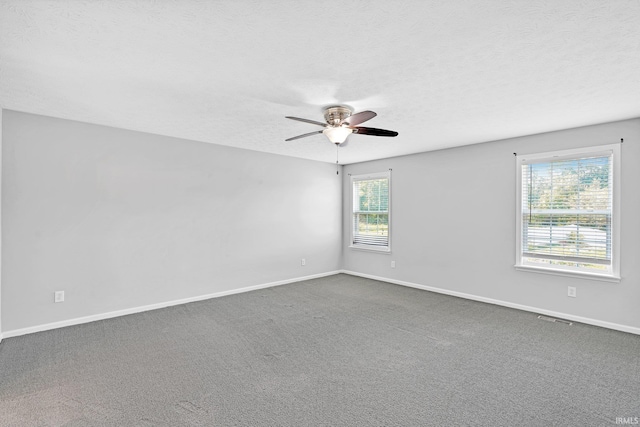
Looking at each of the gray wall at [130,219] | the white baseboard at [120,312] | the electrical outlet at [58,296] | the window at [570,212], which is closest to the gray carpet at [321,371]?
the white baseboard at [120,312]

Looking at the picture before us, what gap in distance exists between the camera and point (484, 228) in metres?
4.68

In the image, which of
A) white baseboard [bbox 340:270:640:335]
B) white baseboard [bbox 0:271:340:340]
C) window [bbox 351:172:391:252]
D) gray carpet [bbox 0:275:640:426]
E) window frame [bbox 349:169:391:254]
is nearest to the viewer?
gray carpet [bbox 0:275:640:426]

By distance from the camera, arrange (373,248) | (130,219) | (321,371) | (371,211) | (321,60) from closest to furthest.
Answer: (321,60) < (321,371) < (130,219) < (373,248) < (371,211)

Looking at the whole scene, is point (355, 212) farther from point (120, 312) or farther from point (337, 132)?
point (120, 312)

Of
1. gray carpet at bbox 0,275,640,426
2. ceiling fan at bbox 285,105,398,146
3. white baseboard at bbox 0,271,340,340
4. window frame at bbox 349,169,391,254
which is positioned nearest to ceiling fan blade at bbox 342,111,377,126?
ceiling fan at bbox 285,105,398,146

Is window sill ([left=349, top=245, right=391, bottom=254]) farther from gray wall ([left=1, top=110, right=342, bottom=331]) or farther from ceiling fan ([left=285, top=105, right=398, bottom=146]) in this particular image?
ceiling fan ([left=285, top=105, right=398, bottom=146])

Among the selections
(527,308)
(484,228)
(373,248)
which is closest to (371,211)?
(373,248)

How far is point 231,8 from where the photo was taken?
1.66m

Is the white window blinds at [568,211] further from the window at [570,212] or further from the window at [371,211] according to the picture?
the window at [371,211]

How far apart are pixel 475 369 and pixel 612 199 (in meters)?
2.66

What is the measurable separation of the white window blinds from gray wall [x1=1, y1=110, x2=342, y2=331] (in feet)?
12.1

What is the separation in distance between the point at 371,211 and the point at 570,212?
3.22 m

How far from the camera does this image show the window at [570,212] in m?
3.64

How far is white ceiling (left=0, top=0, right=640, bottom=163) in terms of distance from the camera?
5.56ft
